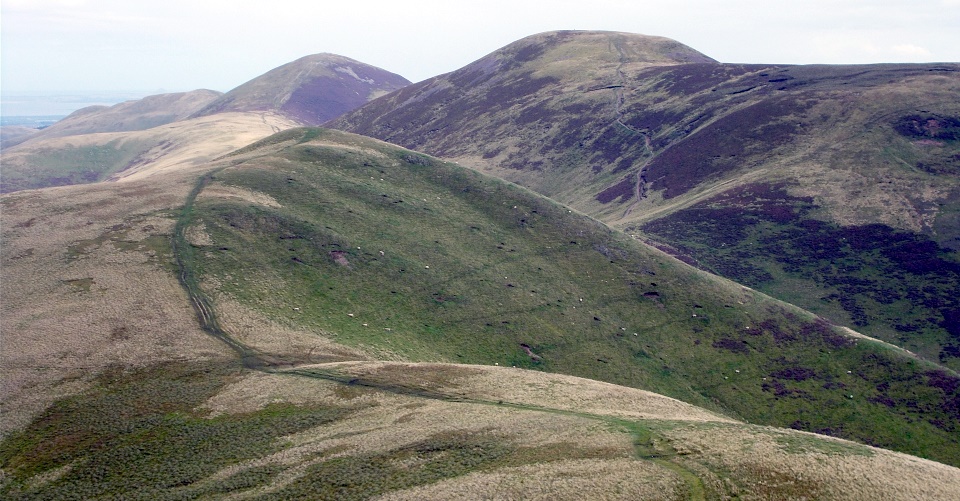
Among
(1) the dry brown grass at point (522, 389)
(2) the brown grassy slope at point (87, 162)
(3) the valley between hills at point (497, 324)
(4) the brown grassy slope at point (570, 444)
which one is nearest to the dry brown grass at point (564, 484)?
(4) the brown grassy slope at point (570, 444)

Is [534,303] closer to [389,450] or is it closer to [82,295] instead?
[389,450]

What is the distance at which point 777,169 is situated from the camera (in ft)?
366

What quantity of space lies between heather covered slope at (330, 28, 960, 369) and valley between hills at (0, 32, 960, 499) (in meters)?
0.63

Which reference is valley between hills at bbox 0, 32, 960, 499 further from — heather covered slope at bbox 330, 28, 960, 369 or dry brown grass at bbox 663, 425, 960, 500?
heather covered slope at bbox 330, 28, 960, 369

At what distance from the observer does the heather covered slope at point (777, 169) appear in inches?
3255

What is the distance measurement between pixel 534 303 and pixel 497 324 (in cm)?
640

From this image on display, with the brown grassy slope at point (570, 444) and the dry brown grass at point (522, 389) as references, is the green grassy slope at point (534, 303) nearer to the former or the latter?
the dry brown grass at point (522, 389)

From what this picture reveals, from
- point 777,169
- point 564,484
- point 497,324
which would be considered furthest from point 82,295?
point 777,169

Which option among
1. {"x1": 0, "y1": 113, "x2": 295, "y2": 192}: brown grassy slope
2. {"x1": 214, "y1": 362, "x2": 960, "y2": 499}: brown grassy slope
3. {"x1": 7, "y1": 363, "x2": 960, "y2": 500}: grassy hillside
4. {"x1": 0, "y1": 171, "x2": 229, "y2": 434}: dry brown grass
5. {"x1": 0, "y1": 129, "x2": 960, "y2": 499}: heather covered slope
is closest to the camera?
{"x1": 214, "y1": 362, "x2": 960, "y2": 499}: brown grassy slope

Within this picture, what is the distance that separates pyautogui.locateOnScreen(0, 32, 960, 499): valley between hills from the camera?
28812mm

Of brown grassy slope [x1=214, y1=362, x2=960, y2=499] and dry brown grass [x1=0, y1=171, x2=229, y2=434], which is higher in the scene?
dry brown grass [x1=0, y1=171, x2=229, y2=434]

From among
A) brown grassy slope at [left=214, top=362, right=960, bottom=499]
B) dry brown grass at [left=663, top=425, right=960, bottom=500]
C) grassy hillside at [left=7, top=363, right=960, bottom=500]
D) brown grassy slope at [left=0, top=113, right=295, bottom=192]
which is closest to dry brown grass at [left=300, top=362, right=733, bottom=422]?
brown grassy slope at [left=214, top=362, right=960, bottom=499]

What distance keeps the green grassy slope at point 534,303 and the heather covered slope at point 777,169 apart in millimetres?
21502

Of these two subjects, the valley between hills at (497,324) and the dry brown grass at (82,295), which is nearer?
the valley between hills at (497,324)
